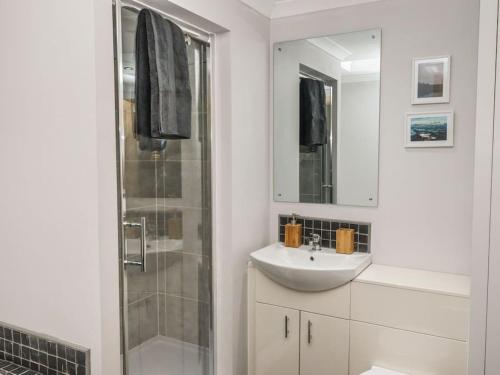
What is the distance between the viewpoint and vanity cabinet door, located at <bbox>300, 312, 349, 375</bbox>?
2.27 metres

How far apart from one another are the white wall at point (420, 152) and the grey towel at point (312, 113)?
33cm

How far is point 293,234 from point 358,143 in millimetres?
670

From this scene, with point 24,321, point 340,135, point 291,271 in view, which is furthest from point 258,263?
point 24,321

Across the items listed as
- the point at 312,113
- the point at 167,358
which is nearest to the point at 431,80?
the point at 312,113

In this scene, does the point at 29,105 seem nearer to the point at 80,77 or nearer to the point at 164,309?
the point at 80,77

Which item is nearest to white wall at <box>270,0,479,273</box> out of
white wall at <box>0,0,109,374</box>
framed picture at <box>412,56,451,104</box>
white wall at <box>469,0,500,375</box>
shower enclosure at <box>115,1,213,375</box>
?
framed picture at <box>412,56,451,104</box>

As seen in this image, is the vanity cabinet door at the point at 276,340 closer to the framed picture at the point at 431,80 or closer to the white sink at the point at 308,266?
the white sink at the point at 308,266

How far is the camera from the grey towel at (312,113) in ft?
8.77

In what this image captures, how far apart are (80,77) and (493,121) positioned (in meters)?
1.68

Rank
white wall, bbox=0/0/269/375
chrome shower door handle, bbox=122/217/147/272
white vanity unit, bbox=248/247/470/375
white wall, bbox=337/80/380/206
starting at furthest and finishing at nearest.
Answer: white wall, bbox=337/80/380/206 < white vanity unit, bbox=248/247/470/375 < chrome shower door handle, bbox=122/217/147/272 < white wall, bbox=0/0/269/375

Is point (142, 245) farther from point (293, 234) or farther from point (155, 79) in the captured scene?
point (293, 234)

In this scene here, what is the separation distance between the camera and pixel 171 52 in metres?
1.98

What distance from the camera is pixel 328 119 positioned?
2656 mm

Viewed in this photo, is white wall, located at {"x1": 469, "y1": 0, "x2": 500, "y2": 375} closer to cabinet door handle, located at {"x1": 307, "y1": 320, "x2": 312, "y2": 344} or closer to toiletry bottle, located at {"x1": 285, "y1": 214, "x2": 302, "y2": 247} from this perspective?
cabinet door handle, located at {"x1": 307, "y1": 320, "x2": 312, "y2": 344}
